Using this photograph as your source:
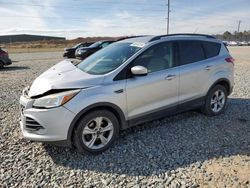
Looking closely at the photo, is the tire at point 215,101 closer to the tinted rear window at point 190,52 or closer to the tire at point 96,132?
the tinted rear window at point 190,52

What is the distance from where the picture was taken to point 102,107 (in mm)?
3896

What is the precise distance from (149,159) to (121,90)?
3.74 feet

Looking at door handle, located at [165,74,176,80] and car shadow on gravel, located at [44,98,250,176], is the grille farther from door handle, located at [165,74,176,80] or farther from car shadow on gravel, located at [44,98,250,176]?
door handle, located at [165,74,176,80]

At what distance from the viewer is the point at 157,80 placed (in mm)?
4379

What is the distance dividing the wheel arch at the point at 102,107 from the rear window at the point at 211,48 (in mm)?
2479

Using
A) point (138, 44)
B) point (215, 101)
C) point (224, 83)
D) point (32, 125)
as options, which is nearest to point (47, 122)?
point (32, 125)

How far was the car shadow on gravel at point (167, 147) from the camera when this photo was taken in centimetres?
364

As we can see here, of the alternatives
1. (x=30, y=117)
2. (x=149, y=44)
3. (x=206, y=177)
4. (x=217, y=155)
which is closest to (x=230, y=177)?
(x=206, y=177)

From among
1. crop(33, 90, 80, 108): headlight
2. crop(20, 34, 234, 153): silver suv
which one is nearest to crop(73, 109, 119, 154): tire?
crop(20, 34, 234, 153): silver suv

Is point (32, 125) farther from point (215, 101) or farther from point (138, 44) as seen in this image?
point (215, 101)

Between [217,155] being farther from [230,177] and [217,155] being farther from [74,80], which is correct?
[74,80]

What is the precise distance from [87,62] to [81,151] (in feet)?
5.84

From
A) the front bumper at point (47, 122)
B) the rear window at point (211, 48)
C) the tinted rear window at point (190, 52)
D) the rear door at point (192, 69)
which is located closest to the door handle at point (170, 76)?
the rear door at point (192, 69)

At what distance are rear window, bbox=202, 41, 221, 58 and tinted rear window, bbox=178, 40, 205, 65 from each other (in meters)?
0.15
